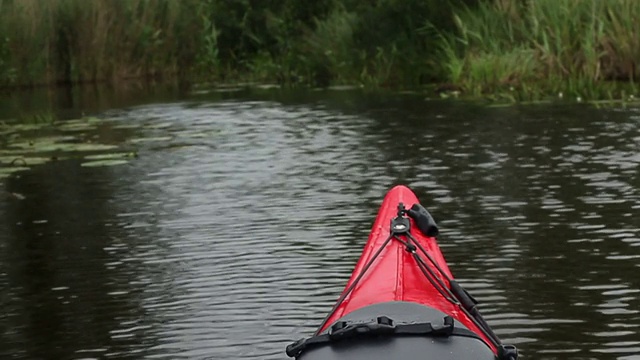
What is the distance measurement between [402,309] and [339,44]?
23.9m

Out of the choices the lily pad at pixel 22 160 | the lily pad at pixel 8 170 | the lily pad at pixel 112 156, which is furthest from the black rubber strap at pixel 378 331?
the lily pad at pixel 112 156

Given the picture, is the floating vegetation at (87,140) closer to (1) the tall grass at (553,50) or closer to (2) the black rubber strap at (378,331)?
(1) the tall grass at (553,50)

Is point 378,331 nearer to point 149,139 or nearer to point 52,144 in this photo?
point 52,144

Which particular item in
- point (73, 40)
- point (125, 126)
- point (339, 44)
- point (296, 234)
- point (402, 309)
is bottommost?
point (125, 126)

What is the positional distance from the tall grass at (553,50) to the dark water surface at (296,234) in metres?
2.79

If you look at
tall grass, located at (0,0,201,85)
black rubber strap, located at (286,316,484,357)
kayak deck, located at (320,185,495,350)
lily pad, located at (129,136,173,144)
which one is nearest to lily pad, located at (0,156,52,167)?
lily pad, located at (129,136,173,144)

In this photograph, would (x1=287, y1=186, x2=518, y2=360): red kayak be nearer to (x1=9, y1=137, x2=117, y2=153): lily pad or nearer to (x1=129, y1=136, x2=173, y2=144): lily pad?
(x1=9, y1=137, x2=117, y2=153): lily pad

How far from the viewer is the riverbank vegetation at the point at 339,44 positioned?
72.3 feet

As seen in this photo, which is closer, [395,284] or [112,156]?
[395,284]

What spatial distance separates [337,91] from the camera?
27.4 m

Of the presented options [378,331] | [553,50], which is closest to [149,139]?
[553,50]

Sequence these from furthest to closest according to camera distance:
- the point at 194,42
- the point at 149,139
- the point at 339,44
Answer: the point at 194,42 → the point at 339,44 → the point at 149,139

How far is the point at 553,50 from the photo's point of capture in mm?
22547

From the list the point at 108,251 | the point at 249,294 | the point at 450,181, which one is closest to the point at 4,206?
the point at 108,251
